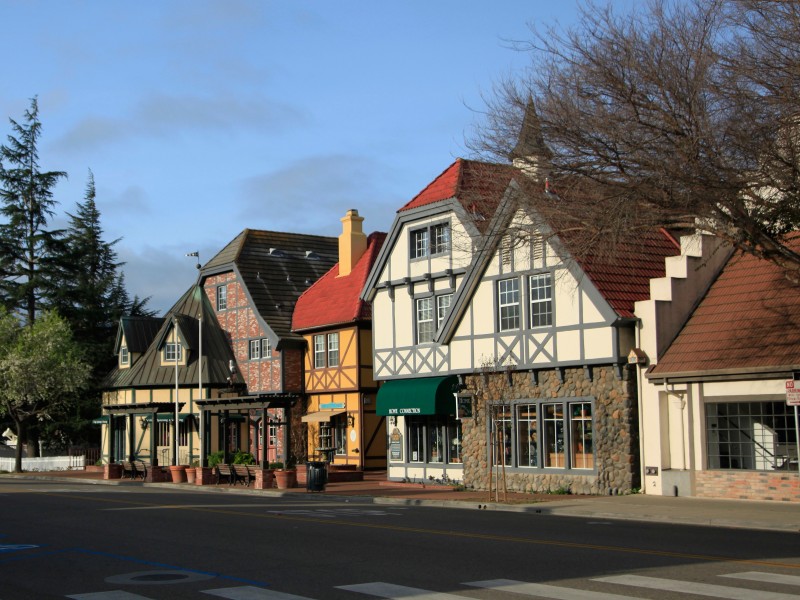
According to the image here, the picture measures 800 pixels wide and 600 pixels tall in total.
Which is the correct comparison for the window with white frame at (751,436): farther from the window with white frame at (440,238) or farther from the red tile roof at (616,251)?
the window with white frame at (440,238)

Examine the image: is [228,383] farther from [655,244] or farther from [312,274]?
[655,244]

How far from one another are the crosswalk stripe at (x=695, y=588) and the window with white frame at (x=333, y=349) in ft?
106

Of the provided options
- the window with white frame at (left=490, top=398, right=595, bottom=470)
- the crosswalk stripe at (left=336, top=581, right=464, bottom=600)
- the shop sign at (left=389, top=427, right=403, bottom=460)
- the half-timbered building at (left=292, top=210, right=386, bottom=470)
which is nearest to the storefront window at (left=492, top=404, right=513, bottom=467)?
the window with white frame at (left=490, top=398, right=595, bottom=470)

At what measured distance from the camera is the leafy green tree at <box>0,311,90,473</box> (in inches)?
1993

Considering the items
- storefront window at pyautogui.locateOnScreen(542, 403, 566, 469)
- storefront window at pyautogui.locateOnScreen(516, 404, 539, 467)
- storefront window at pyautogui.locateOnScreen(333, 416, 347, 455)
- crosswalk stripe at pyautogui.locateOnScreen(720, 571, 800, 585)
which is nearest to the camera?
crosswalk stripe at pyautogui.locateOnScreen(720, 571, 800, 585)

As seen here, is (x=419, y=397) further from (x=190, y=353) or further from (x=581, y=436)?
(x=190, y=353)

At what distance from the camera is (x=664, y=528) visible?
1866 centimetres

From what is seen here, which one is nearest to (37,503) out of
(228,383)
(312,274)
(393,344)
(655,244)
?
(393,344)

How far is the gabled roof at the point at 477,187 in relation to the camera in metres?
24.0

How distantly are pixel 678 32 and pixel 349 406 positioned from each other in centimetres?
2595

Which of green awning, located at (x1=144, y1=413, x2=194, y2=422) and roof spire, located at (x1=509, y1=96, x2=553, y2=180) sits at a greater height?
roof spire, located at (x1=509, y1=96, x2=553, y2=180)

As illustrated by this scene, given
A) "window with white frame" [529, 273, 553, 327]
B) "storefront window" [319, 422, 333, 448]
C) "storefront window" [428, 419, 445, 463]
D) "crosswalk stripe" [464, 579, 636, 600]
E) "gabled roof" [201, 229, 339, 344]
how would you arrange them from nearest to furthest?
"crosswalk stripe" [464, 579, 636, 600], "window with white frame" [529, 273, 553, 327], "storefront window" [428, 419, 445, 463], "storefront window" [319, 422, 333, 448], "gabled roof" [201, 229, 339, 344]

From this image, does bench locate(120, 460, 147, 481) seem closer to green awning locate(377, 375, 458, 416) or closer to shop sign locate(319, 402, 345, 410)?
shop sign locate(319, 402, 345, 410)

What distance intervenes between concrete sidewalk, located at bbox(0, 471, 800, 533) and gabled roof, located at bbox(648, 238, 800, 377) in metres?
3.28
